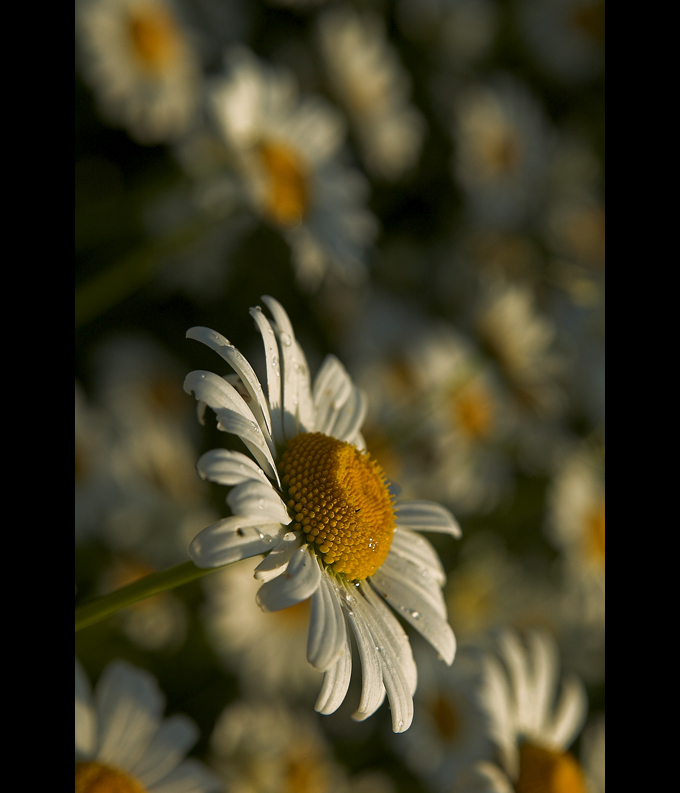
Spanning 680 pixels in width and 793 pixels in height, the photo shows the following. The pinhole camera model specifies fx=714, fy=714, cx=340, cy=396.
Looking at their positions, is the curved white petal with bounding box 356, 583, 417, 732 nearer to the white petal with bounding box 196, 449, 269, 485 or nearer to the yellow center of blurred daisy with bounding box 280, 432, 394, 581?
the yellow center of blurred daisy with bounding box 280, 432, 394, 581

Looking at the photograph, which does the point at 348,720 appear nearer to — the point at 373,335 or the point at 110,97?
the point at 373,335

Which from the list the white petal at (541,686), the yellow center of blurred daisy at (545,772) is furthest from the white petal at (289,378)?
the white petal at (541,686)

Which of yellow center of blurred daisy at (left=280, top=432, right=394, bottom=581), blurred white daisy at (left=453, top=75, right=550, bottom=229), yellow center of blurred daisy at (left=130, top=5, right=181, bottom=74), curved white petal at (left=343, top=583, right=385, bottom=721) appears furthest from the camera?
blurred white daisy at (left=453, top=75, right=550, bottom=229)

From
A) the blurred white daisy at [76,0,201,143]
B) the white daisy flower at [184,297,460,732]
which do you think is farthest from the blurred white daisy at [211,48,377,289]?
the white daisy flower at [184,297,460,732]

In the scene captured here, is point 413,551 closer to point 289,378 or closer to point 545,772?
point 289,378

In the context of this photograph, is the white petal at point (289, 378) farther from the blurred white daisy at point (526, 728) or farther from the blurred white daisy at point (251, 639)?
the blurred white daisy at point (251, 639)

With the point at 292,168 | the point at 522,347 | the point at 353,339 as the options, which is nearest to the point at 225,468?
the point at 292,168
